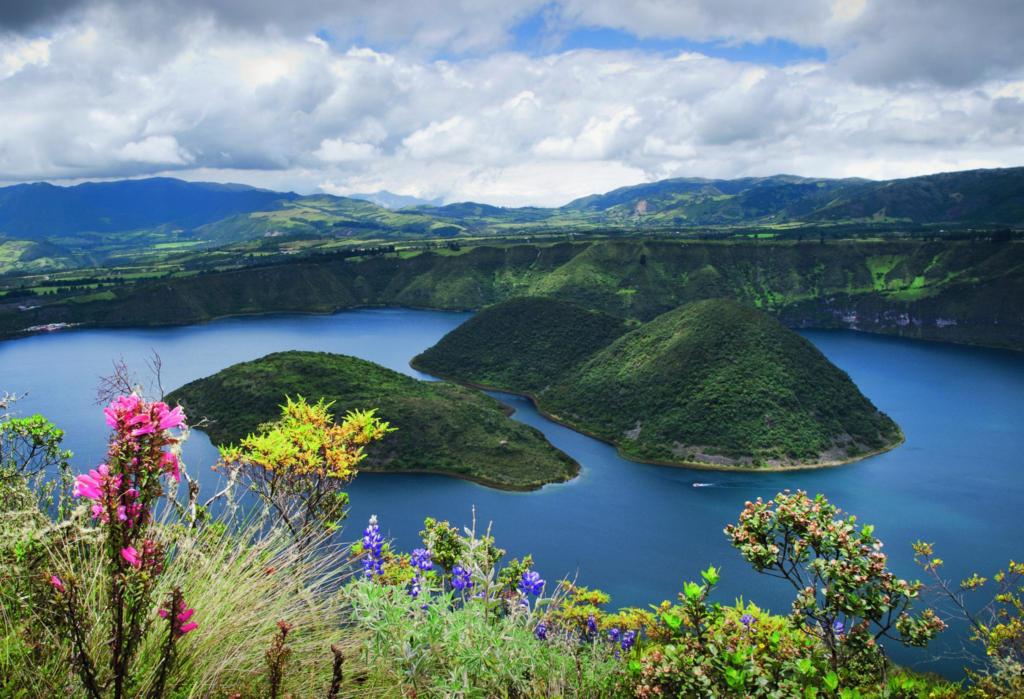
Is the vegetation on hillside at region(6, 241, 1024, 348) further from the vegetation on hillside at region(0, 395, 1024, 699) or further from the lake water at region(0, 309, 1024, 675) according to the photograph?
the vegetation on hillside at region(0, 395, 1024, 699)

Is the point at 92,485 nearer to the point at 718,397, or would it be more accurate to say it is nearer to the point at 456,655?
the point at 456,655

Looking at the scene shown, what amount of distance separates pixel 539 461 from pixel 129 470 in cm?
4684

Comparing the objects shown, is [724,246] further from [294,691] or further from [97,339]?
[294,691]

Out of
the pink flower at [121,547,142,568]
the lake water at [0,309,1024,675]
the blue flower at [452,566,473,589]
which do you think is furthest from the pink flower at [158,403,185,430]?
the lake water at [0,309,1024,675]

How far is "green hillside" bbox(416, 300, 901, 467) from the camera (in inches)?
2035

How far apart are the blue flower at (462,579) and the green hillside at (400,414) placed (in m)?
38.4

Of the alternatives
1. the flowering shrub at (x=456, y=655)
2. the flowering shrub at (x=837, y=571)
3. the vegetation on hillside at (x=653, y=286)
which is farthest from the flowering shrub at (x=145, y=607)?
the vegetation on hillside at (x=653, y=286)

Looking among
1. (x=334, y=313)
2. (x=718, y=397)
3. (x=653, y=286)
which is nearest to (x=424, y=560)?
(x=718, y=397)

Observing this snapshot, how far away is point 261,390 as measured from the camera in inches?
2239

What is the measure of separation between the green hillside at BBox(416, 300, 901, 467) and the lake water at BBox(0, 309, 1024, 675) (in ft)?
7.58

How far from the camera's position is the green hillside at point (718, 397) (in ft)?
170

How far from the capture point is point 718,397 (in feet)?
180

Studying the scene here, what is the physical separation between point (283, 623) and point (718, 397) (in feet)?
180

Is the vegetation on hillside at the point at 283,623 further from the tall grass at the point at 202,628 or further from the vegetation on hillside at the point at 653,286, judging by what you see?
the vegetation on hillside at the point at 653,286
